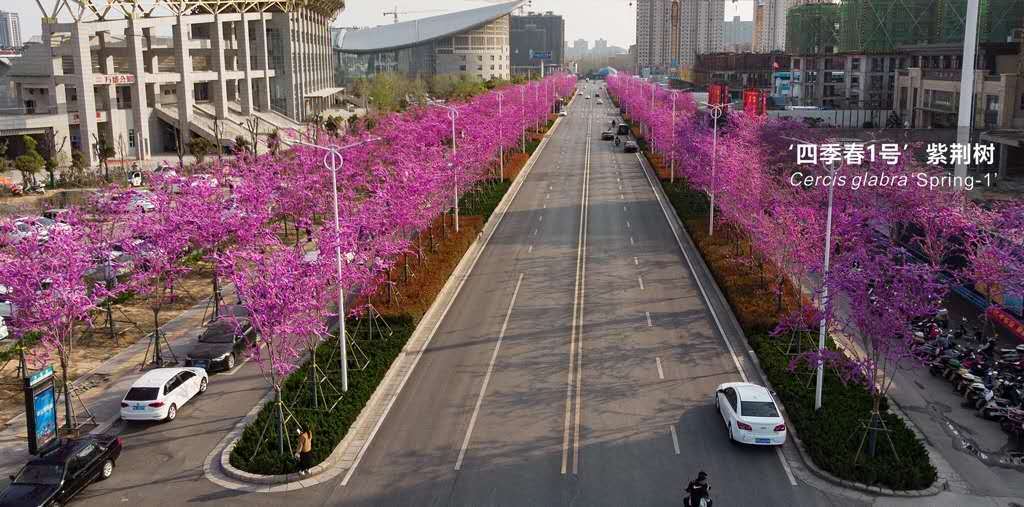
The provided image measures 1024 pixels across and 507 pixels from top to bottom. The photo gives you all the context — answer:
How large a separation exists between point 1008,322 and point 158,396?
92.9 ft

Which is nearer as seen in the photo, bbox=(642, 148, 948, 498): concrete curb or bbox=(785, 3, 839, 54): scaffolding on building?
bbox=(642, 148, 948, 498): concrete curb

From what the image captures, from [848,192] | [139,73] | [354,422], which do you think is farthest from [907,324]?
[139,73]

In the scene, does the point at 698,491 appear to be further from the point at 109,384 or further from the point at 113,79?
the point at 113,79

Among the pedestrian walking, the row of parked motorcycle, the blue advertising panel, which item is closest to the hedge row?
the row of parked motorcycle

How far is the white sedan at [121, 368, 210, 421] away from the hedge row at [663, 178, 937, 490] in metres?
17.0

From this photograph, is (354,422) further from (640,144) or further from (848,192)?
(640,144)

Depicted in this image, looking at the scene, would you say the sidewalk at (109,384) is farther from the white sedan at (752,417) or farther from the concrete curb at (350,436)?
the white sedan at (752,417)

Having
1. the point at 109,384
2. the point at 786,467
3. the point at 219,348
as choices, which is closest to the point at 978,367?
the point at 786,467

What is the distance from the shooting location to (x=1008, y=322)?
30.7 m

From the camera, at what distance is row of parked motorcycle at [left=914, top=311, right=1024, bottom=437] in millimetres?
23547

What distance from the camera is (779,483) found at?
20016mm

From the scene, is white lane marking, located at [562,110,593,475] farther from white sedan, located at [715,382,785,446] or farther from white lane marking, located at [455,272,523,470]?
white sedan, located at [715,382,785,446]

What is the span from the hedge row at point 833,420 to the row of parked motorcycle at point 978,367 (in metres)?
2.24

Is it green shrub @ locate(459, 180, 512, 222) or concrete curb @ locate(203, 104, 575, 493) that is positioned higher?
green shrub @ locate(459, 180, 512, 222)
